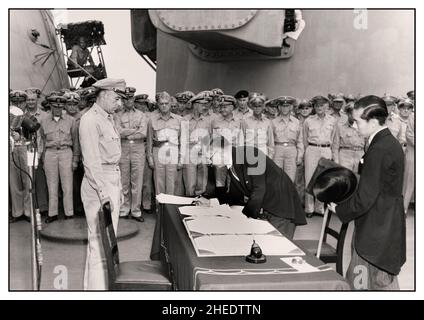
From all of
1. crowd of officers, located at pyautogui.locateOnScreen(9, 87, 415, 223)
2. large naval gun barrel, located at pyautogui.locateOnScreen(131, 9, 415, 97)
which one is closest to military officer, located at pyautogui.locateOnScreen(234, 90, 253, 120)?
crowd of officers, located at pyautogui.locateOnScreen(9, 87, 415, 223)

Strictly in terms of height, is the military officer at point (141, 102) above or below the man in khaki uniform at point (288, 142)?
above

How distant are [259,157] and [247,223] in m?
0.76

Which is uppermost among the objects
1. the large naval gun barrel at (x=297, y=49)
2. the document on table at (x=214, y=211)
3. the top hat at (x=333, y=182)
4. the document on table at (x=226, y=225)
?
the large naval gun barrel at (x=297, y=49)

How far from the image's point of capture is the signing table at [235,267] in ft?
6.08

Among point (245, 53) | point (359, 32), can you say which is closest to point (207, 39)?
point (245, 53)

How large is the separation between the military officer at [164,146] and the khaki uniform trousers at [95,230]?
2451 millimetres

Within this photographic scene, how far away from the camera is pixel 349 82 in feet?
18.3

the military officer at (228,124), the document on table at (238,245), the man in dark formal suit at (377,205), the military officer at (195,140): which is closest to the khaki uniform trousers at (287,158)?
the military officer at (228,124)

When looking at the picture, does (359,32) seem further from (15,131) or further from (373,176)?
(15,131)

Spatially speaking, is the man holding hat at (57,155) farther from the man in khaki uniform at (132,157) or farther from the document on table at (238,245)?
the document on table at (238,245)

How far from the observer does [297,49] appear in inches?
231

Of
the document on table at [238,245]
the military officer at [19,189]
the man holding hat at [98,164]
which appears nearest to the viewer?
the document on table at [238,245]

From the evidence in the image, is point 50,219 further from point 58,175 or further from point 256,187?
point 256,187

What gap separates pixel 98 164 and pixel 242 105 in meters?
3.32
